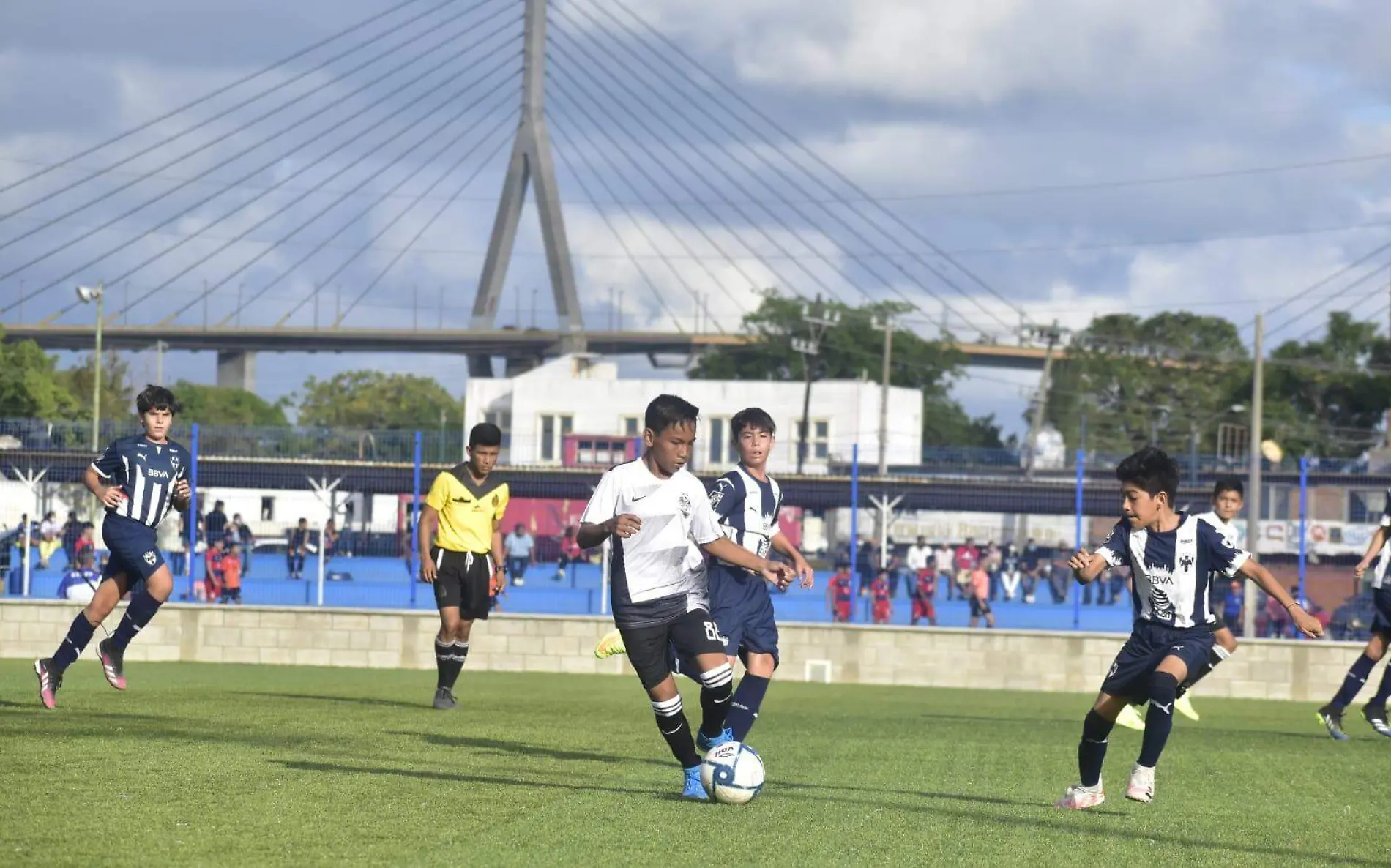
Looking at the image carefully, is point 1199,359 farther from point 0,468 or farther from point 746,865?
point 746,865

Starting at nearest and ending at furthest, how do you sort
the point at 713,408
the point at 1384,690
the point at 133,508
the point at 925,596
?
1. the point at 133,508
2. the point at 1384,690
3. the point at 925,596
4. the point at 713,408

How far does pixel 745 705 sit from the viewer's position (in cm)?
884

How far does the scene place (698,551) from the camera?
887 centimetres

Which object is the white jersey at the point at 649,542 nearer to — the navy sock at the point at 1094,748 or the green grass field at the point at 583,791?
the green grass field at the point at 583,791

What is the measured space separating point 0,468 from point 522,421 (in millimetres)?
54800

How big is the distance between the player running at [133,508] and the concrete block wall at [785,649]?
349 inches

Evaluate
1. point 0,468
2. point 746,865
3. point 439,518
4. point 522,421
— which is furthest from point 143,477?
point 522,421

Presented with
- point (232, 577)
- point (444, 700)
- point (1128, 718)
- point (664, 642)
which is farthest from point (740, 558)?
point (232, 577)

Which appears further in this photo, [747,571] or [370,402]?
[370,402]

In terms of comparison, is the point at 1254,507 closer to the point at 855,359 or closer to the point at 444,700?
the point at 444,700

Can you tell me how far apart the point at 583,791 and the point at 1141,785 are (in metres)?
2.35

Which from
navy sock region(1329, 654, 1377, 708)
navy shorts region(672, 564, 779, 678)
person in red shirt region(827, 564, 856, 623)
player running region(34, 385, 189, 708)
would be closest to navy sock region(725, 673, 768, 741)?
navy shorts region(672, 564, 779, 678)

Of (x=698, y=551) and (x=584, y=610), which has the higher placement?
(x=698, y=551)

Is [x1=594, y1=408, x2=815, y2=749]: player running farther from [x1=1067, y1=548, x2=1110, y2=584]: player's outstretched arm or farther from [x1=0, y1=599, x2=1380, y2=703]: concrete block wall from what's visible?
[x1=0, y1=599, x2=1380, y2=703]: concrete block wall
